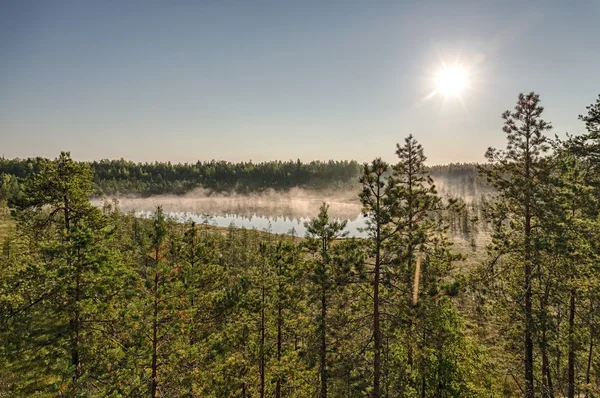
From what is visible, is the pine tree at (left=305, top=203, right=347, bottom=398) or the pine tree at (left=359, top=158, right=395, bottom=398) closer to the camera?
the pine tree at (left=359, top=158, right=395, bottom=398)

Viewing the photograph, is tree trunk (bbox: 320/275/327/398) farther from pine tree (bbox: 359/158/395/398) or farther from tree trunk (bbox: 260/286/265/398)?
tree trunk (bbox: 260/286/265/398)

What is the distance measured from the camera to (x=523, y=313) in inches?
579

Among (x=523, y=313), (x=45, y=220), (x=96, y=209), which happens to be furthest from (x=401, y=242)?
(x=45, y=220)

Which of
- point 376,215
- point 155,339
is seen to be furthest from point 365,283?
point 155,339

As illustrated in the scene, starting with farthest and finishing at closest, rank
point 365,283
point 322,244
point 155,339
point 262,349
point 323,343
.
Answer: point 262,349 → point 323,343 → point 322,244 → point 365,283 → point 155,339

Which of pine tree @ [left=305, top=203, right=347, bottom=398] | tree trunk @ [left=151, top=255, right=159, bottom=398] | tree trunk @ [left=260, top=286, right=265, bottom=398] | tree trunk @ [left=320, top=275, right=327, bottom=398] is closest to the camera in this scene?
tree trunk @ [left=151, top=255, right=159, bottom=398]

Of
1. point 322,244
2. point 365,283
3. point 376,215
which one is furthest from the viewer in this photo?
point 322,244

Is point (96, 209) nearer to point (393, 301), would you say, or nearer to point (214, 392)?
point (214, 392)

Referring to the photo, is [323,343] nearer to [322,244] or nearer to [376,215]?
[322,244]

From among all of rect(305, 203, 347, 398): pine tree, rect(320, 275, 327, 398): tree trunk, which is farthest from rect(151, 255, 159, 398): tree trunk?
rect(320, 275, 327, 398): tree trunk

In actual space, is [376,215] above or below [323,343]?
above

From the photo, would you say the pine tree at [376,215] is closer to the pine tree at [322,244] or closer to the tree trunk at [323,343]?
the pine tree at [322,244]

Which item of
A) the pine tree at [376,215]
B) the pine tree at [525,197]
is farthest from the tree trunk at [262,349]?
the pine tree at [525,197]

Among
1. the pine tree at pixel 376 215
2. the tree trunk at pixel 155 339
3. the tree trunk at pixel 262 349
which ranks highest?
the pine tree at pixel 376 215
